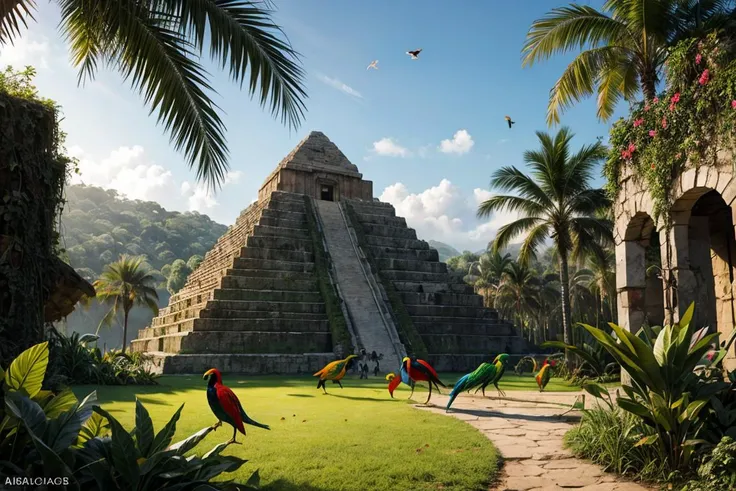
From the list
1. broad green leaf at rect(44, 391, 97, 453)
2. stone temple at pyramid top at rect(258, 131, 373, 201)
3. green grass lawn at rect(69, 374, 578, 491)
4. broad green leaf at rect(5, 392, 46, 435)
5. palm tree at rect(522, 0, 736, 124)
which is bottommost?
green grass lawn at rect(69, 374, 578, 491)

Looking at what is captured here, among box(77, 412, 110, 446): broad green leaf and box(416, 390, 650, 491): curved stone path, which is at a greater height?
box(77, 412, 110, 446): broad green leaf

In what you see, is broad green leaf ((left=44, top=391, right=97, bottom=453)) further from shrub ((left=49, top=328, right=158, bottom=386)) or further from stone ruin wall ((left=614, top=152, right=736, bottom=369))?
shrub ((left=49, top=328, right=158, bottom=386))

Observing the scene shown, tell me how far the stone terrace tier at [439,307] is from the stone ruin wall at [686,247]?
10072 mm

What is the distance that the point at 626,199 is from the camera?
28.3 feet

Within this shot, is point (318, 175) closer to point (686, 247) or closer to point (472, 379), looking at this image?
point (472, 379)

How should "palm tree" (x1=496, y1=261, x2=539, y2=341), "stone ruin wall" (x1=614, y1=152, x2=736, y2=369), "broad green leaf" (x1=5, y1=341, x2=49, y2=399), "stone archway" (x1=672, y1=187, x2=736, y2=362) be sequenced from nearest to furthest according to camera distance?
"broad green leaf" (x1=5, y1=341, x2=49, y2=399) < "stone ruin wall" (x1=614, y1=152, x2=736, y2=369) < "stone archway" (x1=672, y1=187, x2=736, y2=362) < "palm tree" (x1=496, y1=261, x2=539, y2=341)

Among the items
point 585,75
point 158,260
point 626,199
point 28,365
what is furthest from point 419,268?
point 158,260

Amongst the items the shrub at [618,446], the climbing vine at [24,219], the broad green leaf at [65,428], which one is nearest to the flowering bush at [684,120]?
the shrub at [618,446]

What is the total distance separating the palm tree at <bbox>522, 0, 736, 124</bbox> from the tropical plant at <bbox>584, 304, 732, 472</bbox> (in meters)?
6.12

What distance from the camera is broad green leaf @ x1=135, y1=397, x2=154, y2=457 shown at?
3.50m

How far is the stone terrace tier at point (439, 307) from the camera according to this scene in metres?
19.8

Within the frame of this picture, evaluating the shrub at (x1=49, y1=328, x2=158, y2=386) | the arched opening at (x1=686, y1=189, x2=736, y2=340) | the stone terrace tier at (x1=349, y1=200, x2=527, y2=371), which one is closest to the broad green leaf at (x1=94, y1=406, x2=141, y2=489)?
the shrub at (x1=49, y1=328, x2=158, y2=386)

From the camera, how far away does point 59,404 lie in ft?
11.5

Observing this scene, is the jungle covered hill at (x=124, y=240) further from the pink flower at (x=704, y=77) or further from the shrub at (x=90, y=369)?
the pink flower at (x=704, y=77)
